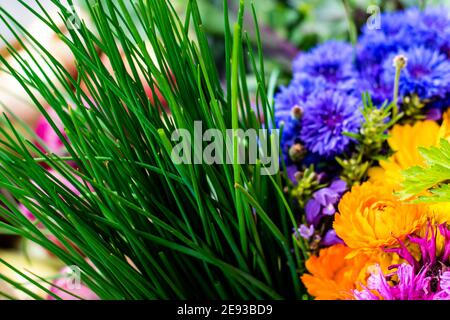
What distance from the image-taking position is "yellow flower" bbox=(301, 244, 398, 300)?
0.34m

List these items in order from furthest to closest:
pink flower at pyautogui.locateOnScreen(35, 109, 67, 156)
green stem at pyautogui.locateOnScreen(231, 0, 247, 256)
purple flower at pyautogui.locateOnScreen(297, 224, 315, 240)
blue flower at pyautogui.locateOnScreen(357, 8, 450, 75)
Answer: pink flower at pyautogui.locateOnScreen(35, 109, 67, 156), blue flower at pyautogui.locateOnScreen(357, 8, 450, 75), purple flower at pyautogui.locateOnScreen(297, 224, 315, 240), green stem at pyautogui.locateOnScreen(231, 0, 247, 256)

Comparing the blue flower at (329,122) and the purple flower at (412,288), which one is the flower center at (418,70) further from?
the purple flower at (412,288)

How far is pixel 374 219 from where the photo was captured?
1.10ft

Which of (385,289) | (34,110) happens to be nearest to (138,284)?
(385,289)

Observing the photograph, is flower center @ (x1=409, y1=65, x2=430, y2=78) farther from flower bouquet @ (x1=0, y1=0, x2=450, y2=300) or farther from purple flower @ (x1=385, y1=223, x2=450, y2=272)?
purple flower @ (x1=385, y1=223, x2=450, y2=272)

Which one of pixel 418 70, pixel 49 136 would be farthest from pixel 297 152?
pixel 49 136

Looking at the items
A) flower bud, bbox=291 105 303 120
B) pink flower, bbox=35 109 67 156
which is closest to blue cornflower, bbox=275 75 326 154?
flower bud, bbox=291 105 303 120

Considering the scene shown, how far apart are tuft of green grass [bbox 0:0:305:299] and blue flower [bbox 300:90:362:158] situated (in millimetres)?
60

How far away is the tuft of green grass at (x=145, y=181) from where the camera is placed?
0.32 metres

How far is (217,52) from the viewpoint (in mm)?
949

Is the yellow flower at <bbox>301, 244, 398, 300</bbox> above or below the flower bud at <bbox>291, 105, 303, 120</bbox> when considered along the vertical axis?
below

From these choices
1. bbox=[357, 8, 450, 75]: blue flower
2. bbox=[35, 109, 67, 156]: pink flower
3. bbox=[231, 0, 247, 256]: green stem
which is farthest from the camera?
bbox=[35, 109, 67, 156]: pink flower

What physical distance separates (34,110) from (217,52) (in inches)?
13.5

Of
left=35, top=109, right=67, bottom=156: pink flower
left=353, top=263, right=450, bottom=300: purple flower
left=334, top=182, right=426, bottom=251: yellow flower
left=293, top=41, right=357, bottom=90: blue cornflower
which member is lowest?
left=353, top=263, right=450, bottom=300: purple flower
